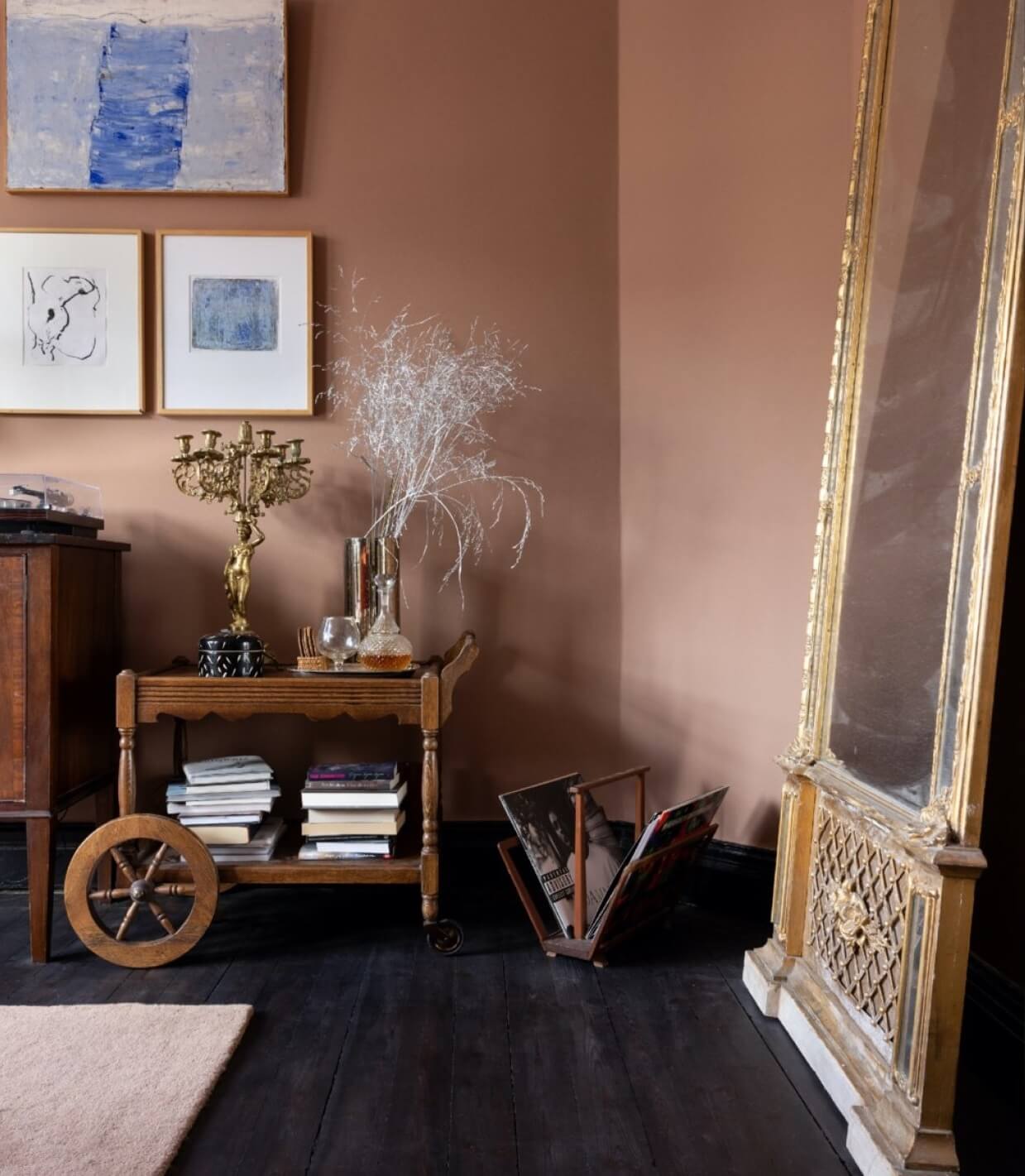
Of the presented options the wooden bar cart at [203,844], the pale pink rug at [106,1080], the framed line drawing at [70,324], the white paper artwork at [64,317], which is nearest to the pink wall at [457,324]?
the framed line drawing at [70,324]

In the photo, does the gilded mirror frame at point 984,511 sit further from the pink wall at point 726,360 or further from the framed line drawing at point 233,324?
the framed line drawing at point 233,324

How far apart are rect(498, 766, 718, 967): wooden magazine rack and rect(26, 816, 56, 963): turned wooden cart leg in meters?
1.16

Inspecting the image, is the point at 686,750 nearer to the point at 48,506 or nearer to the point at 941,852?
the point at 941,852

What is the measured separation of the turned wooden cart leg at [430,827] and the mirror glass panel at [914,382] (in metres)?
0.97

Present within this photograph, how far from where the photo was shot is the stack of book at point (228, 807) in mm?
2383

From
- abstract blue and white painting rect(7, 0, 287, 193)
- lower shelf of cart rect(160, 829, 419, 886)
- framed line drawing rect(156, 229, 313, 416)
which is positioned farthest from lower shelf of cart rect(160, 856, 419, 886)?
abstract blue and white painting rect(7, 0, 287, 193)

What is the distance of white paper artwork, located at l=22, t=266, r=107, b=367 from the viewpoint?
9.32 feet

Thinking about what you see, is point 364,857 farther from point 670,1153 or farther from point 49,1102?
point 670,1153

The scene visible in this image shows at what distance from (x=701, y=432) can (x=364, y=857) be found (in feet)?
5.06

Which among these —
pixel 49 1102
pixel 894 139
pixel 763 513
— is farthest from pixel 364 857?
pixel 894 139

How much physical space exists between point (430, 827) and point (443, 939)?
1.00 ft

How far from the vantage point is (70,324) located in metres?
2.84

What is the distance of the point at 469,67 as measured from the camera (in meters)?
2.87

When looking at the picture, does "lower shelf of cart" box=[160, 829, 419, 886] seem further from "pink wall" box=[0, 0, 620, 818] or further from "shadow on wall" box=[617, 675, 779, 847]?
"shadow on wall" box=[617, 675, 779, 847]
